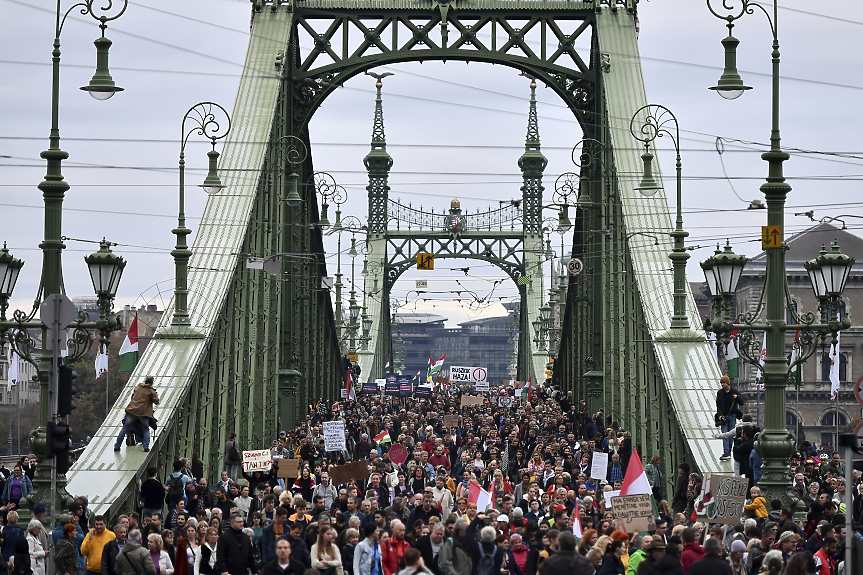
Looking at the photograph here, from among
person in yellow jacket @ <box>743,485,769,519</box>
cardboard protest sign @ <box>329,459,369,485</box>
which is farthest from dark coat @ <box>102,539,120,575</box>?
cardboard protest sign @ <box>329,459,369,485</box>

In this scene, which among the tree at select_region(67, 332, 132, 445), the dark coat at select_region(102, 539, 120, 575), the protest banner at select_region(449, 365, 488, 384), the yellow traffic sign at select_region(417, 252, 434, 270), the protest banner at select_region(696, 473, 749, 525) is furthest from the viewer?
the tree at select_region(67, 332, 132, 445)

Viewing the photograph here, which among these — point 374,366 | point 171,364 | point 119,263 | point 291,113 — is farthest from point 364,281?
point 119,263

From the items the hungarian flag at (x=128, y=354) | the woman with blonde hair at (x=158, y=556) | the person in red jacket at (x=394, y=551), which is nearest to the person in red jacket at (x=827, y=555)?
the person in red jacket at (x=394, y=551)

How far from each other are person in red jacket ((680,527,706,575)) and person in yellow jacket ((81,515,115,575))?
253 inches

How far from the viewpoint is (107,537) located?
1789cm

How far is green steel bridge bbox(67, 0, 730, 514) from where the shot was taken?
95.2 feet

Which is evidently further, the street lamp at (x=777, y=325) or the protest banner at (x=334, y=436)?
the protest banner at (x=334, y=436)

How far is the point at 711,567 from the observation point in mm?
13906

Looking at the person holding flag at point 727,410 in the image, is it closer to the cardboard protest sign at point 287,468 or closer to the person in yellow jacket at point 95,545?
the cardboard protest sign at point 287,468

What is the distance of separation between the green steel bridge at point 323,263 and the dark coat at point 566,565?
1110cm

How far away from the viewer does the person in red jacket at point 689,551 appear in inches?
621

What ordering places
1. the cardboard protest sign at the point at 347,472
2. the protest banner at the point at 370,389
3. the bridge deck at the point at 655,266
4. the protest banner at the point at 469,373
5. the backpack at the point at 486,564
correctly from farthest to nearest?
1. the protest banner at the point at 370,389
2. the protest banner at the point at 469,373
3. the bridge deck at the point at 655,266
4. the cardboard protest sign at the point at 347,472
5. the backpack at the point at 486,564

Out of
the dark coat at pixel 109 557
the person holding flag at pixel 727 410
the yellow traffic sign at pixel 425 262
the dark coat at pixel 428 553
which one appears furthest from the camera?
the yellow traffic sign at pixel 425 262

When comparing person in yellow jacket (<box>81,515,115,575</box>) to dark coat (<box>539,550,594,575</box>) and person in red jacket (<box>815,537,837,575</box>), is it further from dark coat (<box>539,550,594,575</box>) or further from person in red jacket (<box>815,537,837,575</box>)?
person in red jacket (<box>815,537,837,575</box>)
